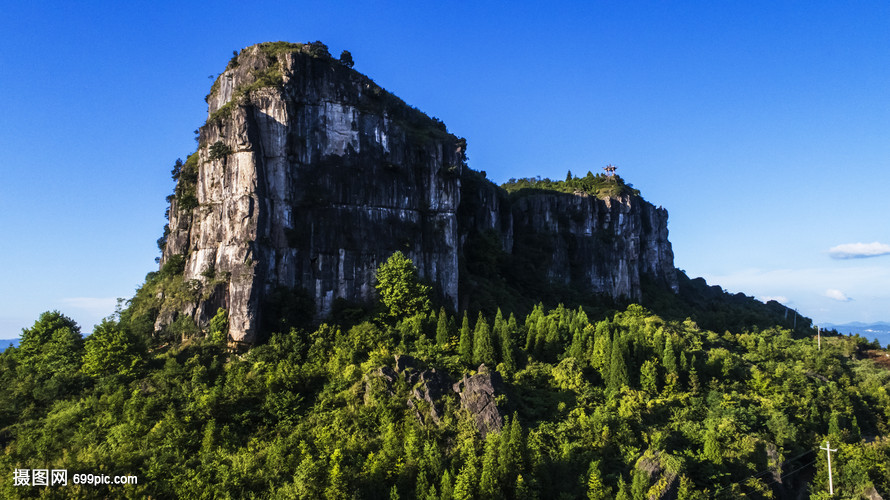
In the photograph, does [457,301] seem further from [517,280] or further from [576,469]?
[576,469]

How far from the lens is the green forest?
2981cm

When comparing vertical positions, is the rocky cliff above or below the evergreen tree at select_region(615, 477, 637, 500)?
above

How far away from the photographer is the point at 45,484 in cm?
2755

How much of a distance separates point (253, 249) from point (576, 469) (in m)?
26.9

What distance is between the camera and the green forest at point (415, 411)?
1174 inches

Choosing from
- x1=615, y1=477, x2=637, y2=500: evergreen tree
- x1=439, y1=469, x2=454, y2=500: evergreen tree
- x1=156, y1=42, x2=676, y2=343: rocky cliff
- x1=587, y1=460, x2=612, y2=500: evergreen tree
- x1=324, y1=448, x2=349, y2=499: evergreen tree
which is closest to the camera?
x1=324, y1=448, x2=349, y2=499: evergreen tree

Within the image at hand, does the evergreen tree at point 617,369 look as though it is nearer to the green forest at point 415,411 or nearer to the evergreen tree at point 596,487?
the green forest at point 415,411

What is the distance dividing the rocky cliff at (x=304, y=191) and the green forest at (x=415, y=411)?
216cm

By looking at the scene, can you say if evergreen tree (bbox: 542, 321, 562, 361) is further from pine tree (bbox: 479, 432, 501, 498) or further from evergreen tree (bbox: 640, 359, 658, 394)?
pine tree (bbox: 479, 432, 501, 498)

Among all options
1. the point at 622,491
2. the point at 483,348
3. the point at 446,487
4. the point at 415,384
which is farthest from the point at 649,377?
the point at 446,487

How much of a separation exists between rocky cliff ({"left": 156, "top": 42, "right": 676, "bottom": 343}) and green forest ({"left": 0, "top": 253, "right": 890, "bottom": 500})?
84.9 inches

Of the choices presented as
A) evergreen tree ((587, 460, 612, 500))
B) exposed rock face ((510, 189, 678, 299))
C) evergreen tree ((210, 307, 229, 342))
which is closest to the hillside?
evergreen tree ((587, 460, 612, 500))

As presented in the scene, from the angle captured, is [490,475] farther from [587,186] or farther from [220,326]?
[587,186]

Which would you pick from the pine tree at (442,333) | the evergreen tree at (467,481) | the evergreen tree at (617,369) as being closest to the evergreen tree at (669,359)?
the evergreen tree at (617,369)
